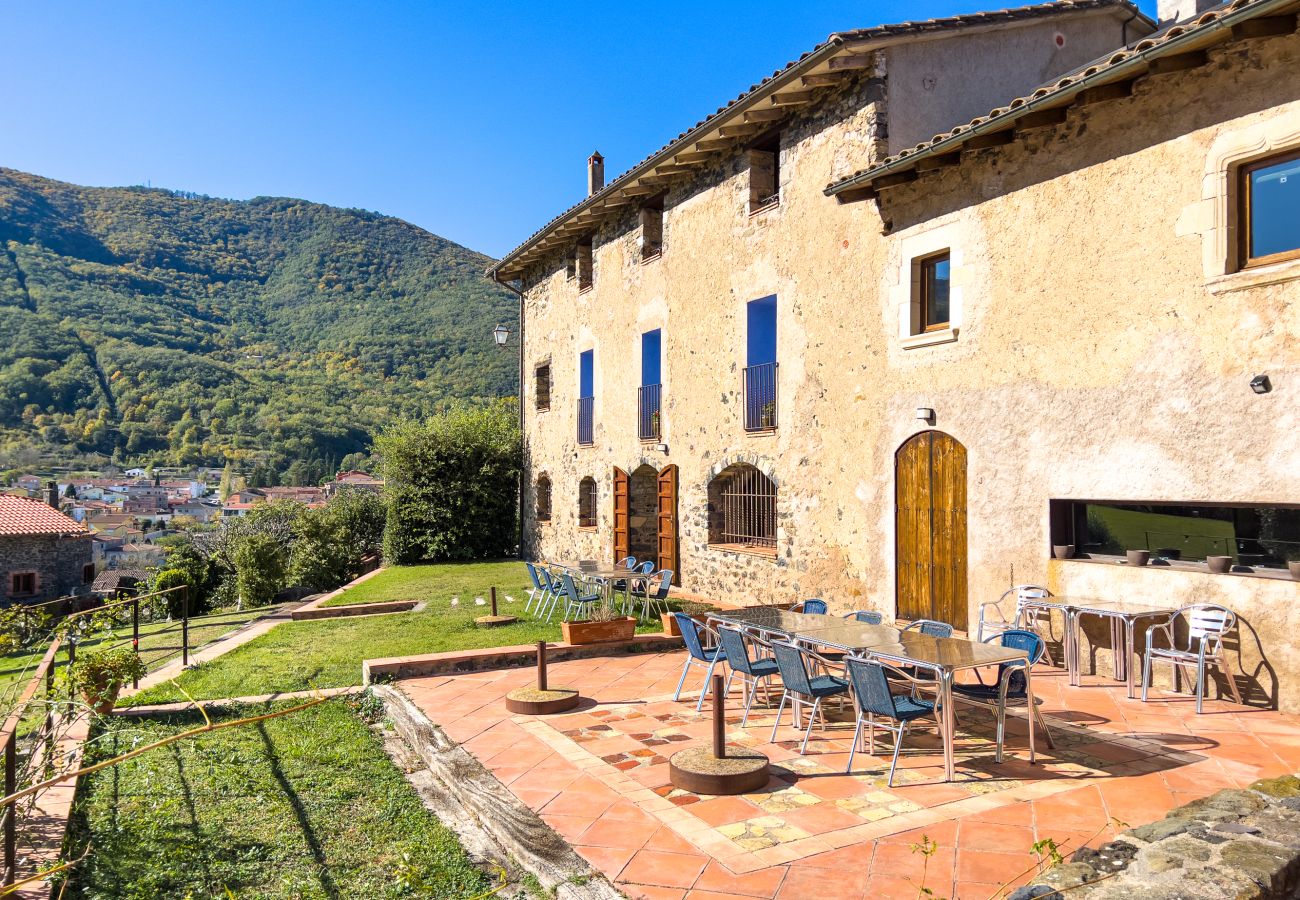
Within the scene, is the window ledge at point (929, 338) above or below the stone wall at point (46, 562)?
above

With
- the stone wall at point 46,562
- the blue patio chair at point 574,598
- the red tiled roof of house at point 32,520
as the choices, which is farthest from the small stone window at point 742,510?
the red tiled roof of house at point 32,520

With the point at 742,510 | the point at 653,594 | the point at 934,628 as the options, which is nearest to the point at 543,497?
the point at 742,510

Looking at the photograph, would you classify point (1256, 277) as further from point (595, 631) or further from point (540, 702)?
point (595, 631)

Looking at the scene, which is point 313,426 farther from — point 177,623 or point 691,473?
point 691,473

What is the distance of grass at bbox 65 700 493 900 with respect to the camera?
3807 millimetres

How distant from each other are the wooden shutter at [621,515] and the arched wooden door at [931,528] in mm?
6446

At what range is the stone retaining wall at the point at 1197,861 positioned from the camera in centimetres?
287

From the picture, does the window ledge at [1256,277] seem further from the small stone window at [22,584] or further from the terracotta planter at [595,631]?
the small stone window at [22,584]

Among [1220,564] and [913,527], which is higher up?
[913,527]

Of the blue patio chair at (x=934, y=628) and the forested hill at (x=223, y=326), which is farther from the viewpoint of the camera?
the forested hill at (x=223, y=326)

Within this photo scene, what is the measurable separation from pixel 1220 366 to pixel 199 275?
85.3 meters

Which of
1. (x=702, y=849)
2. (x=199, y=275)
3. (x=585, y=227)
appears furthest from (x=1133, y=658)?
(x=199, y=275)

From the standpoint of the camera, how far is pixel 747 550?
11.4 metres

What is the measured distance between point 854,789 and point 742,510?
7520mm
